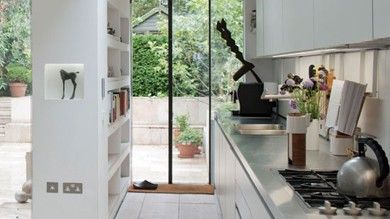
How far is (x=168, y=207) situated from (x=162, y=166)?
106cm

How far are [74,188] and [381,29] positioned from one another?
2.84m

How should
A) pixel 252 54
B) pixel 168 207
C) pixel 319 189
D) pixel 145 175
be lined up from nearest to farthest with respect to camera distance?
pixel 319 189 → pixel 168 207 → pixel 252 54 → pixel 145 175

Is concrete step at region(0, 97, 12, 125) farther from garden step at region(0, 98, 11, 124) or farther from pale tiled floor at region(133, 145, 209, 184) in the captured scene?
pale tiled floor at region(133, 145, 209, 184)

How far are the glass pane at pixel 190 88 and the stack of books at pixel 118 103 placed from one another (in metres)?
0.70

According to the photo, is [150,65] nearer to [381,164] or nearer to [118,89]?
[118,89]

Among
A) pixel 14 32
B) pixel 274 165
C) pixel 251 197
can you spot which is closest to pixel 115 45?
pixel 14 32

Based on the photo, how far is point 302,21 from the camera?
2484 mm

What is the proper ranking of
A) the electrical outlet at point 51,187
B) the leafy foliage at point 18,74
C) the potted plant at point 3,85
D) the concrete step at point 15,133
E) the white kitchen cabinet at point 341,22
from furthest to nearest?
the concrete step at point 15,133 < the potted plant at point 3,85 < the leafy foliage at point 18,74 < the electrical outlet at point 51,187 < the white kitchen cabinet at point 341,22

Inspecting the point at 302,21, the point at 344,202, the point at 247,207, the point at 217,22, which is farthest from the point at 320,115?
the point at 217,22

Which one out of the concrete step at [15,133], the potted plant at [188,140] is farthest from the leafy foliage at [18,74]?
the potted plant at [188,140]

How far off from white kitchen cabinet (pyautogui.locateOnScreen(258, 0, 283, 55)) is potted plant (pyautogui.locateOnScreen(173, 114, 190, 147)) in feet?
6.71

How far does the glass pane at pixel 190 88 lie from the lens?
5848 mm

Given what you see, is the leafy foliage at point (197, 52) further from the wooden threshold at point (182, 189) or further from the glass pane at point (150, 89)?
the wooden threshold at point (182, 189)

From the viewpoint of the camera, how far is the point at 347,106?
2303 millimetres
